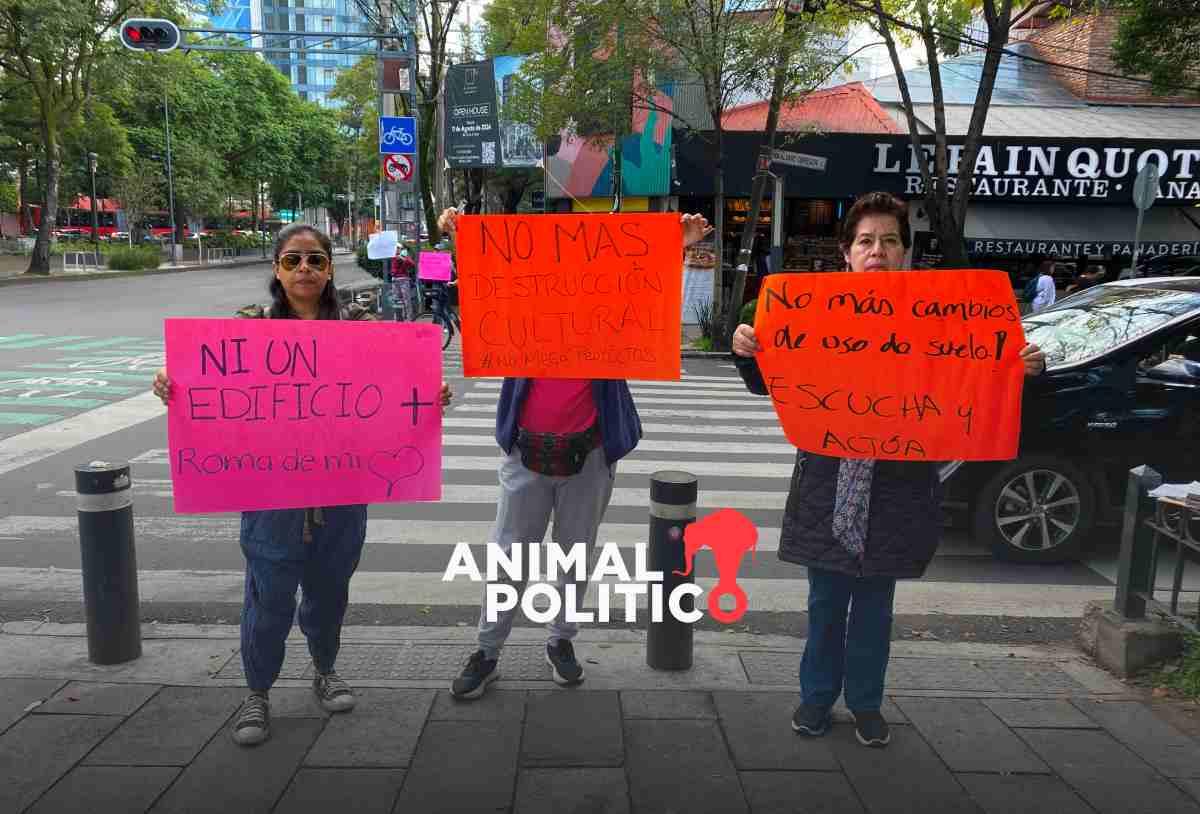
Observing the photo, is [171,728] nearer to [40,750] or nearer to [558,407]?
[40,750]

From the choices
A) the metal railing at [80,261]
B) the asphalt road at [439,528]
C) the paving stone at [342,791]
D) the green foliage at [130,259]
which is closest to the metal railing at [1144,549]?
the asphalt road at [439,528]

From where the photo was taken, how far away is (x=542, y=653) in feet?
13.3

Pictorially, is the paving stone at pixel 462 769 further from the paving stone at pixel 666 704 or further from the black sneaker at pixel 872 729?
the black sneaker at pixel 872 729

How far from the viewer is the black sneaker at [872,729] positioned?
3266 millimetres

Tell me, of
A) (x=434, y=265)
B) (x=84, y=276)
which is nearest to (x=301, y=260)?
(x=434, y=265)

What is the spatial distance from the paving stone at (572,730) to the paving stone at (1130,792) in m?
1.58

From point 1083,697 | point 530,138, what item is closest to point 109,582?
point 1083,697

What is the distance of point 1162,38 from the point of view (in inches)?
508

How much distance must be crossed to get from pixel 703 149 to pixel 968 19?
671cm

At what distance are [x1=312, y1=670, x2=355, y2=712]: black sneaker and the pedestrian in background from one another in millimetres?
407

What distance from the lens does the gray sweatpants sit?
3502 mm

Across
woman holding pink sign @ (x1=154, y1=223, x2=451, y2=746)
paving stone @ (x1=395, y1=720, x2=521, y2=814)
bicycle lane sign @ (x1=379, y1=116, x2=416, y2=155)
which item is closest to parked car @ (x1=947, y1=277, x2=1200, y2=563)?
paving stone @ (x1=395, y1=720, x2=521, y2=814)

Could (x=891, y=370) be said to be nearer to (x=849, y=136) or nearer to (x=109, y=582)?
(x=109, y=582)

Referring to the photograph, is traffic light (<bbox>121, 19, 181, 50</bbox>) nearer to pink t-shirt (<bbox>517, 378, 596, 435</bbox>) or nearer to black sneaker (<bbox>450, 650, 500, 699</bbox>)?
pink t-shirt (<bbox>517, 378, 596, 435</bbox>)
